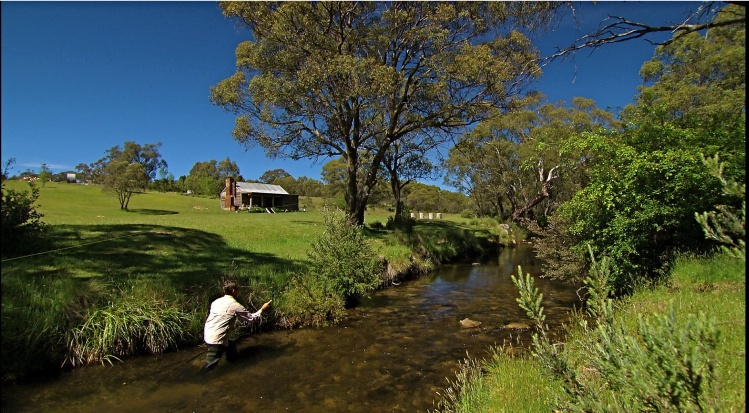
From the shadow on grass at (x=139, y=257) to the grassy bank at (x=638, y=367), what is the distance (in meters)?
7.85

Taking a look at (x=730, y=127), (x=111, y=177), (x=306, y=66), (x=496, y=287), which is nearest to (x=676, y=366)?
(x=730, y=127)

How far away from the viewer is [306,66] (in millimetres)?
17984

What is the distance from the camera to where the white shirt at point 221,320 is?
775 cm

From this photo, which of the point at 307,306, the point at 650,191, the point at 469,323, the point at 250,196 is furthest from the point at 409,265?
the point at 250,196

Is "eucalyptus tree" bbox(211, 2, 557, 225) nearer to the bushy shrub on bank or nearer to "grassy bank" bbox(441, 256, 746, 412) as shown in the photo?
the bushy shrub on bank

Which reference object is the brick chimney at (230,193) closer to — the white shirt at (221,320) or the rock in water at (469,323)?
the rock in water at (469,323)

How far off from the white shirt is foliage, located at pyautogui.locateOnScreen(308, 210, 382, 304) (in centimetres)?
377

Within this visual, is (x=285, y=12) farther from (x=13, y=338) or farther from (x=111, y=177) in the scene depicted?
(x=111, y=177)

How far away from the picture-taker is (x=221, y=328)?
7.84 metres

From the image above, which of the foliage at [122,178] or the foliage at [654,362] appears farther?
the foliage at [122,178]

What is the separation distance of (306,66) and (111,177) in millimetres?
39436

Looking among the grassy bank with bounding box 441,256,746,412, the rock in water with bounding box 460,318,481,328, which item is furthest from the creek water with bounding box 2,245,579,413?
the grassy bank with bounding box 441,256,746,412

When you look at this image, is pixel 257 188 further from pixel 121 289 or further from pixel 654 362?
pixel 654 362

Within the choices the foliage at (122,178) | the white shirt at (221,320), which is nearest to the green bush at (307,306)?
the white shirt at (221,320)
